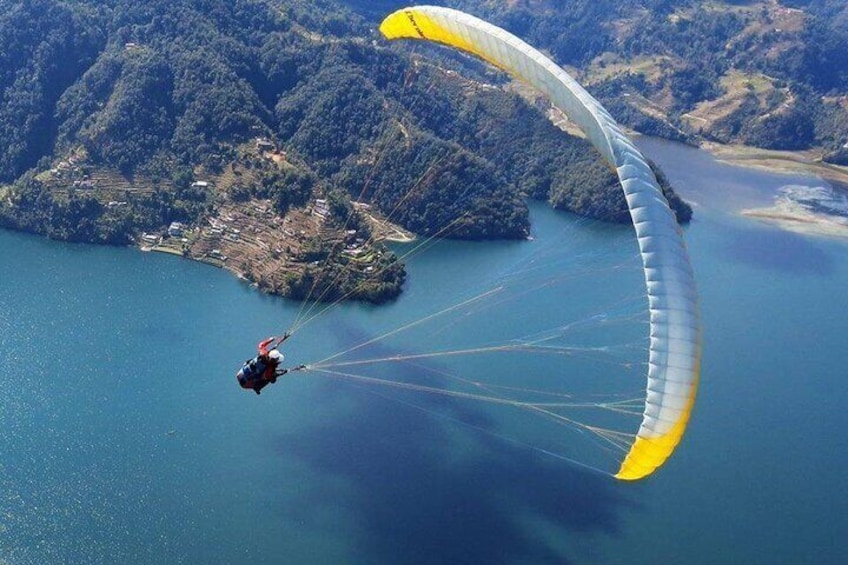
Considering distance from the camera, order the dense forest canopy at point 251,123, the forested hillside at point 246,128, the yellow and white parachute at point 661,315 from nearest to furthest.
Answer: the yellow and white parachute at point 661,315, the forested hillside at point 246,128, the dense forest canopy at point 251,123

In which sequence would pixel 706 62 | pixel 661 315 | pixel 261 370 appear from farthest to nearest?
pixel 706 62, pixel 261 370, pixel 661 315

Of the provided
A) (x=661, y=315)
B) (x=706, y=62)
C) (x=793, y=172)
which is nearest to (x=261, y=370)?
(x=661, y=315)

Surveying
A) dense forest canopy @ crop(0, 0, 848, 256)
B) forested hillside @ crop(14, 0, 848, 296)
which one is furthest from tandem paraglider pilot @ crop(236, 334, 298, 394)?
forested hillside @ crop(14, 0, 848, 296)

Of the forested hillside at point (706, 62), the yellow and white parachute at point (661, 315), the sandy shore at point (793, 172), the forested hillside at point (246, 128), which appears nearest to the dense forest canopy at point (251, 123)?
the forested hillside at point (246, 128)

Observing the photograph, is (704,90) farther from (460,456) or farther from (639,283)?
(460,456)

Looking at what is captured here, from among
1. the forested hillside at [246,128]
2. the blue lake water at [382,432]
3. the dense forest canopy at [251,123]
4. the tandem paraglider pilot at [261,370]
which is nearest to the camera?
the tandem paraglider pilot at [261,370]

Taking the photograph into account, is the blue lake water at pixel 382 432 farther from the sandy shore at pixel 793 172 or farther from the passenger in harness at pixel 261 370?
the sandy shore at pixel 793 172

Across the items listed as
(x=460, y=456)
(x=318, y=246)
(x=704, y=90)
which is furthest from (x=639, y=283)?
(x=704, y=90)

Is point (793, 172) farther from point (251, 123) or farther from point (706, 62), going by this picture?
point (251, 123)
